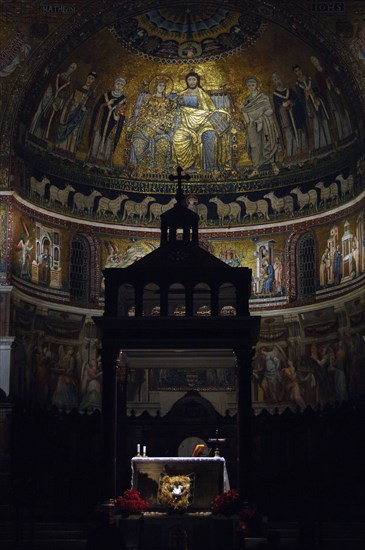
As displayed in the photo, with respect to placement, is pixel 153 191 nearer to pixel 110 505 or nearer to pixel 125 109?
pixel 125 109

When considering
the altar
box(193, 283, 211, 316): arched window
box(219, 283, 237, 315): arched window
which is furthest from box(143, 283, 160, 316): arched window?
the altar

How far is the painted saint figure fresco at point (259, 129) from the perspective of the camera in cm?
4044

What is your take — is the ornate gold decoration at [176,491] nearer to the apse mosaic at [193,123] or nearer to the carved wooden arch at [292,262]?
the carved wooden arch at [292,262]

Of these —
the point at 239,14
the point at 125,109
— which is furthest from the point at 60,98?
the point at 239,14

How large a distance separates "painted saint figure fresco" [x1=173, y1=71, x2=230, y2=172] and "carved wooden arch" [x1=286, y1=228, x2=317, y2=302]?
3.95m

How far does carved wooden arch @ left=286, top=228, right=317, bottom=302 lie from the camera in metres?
40.0

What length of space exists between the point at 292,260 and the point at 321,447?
7.96m

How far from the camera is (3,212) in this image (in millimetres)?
36594

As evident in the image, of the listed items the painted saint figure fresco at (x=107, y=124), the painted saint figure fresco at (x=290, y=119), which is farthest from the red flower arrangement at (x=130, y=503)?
the painted saint figure fresco at (x=290, y=119)

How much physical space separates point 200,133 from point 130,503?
1757 cm

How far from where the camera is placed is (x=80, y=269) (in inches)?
1582

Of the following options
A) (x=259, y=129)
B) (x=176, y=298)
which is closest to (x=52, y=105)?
(x=259, y=129)

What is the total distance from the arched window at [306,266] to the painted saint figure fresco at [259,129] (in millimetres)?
2871

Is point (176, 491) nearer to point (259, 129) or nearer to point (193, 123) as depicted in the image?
point (259, 129)
